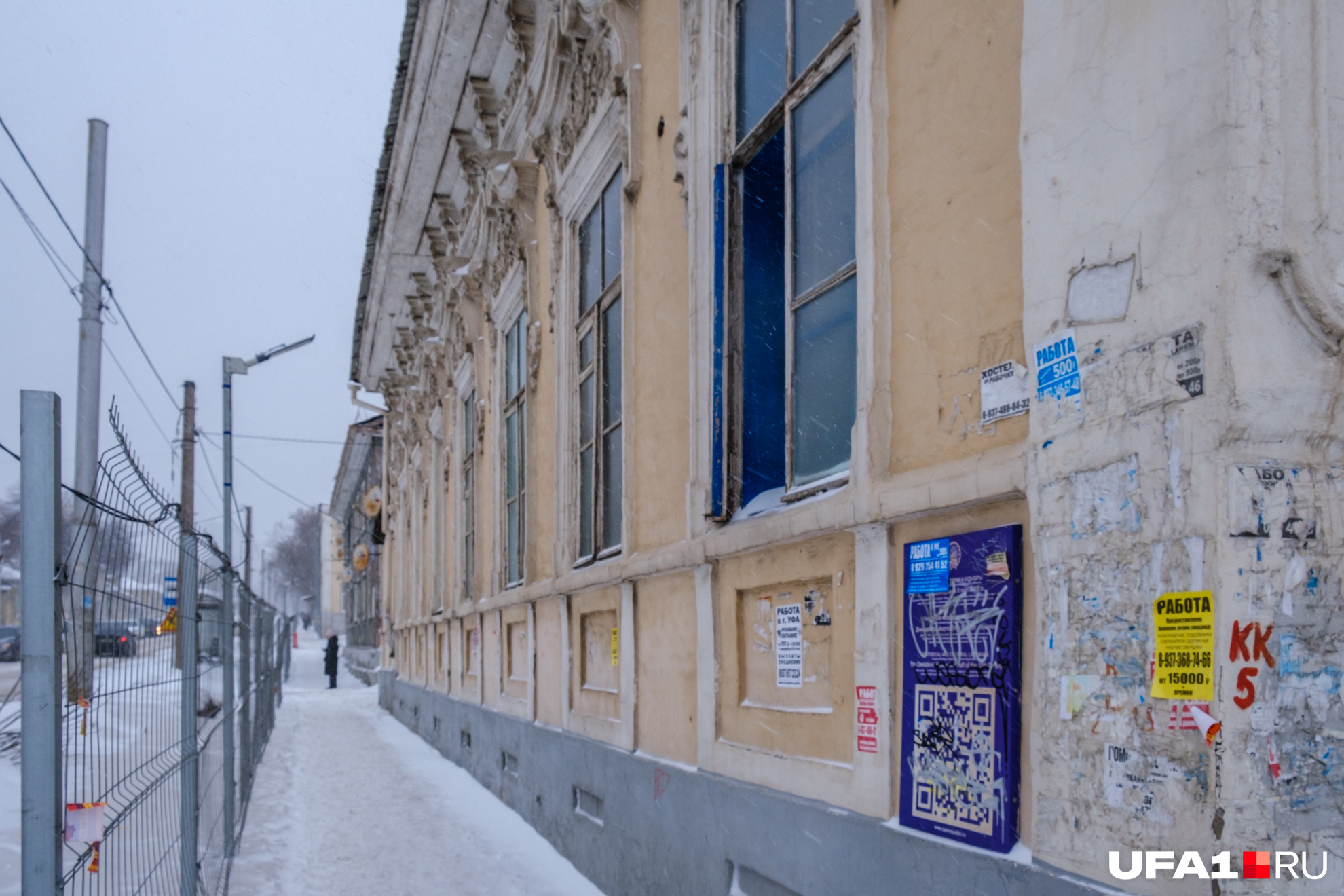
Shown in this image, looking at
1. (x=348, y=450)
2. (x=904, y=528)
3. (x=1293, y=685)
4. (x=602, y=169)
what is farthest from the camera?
(x=348, y=450)

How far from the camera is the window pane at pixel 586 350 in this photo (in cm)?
822

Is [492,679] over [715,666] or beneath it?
beneath

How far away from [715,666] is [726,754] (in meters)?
0.41

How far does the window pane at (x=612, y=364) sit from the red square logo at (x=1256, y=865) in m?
5.49

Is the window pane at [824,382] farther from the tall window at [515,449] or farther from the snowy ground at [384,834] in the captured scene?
the tall window at [515,449]

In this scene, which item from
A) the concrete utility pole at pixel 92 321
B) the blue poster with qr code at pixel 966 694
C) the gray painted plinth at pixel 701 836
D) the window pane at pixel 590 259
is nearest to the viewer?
the blue poster with qr code at pixel 966 694

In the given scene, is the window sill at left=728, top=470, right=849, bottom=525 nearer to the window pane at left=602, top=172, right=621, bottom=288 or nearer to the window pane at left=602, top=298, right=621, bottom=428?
the window pane at left=602, top=298, right=621, bottom=428

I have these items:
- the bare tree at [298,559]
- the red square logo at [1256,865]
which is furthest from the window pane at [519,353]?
the bare tree at [298,559]

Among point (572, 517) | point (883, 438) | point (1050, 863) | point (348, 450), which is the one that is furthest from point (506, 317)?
point (348, 450)

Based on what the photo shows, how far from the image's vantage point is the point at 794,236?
4773 millimetres

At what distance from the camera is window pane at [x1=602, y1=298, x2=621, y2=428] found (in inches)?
299

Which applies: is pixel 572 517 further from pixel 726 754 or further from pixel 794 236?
pixel 794 236

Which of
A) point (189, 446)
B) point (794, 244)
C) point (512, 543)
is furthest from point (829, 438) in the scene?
point (189, 446)

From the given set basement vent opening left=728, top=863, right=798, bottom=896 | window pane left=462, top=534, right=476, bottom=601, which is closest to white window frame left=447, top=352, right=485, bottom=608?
window pane left=462, top=534, right=476, bottom=601
